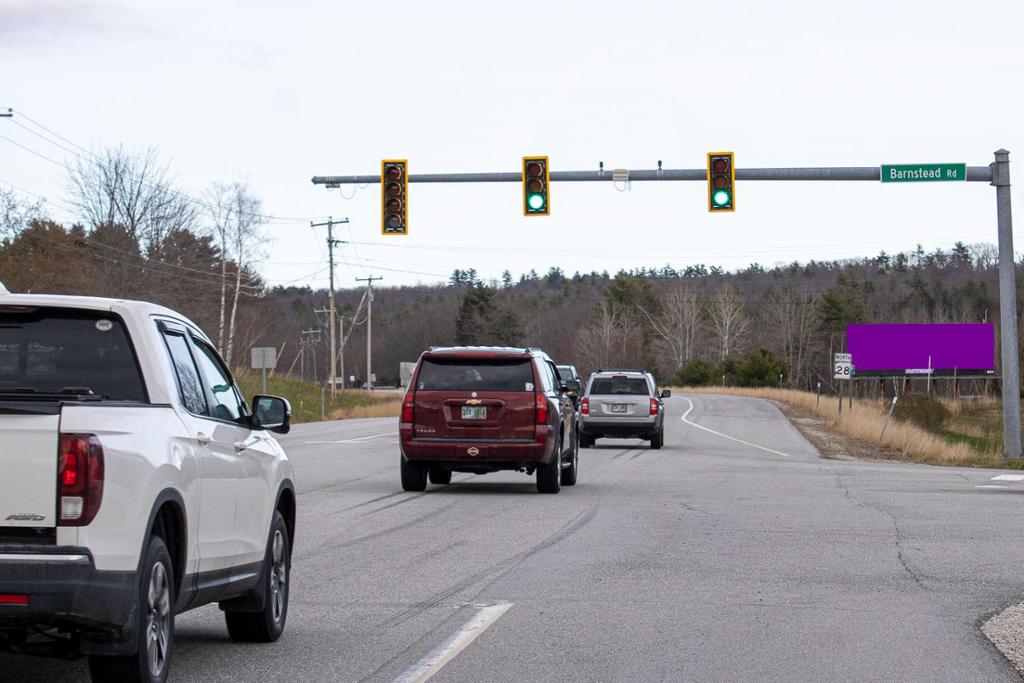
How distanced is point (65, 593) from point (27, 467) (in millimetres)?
527

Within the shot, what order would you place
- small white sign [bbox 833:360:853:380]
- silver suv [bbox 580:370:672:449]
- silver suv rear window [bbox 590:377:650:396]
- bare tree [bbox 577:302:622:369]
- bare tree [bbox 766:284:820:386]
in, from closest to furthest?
1. silver suv [bbox 580:370:672:449]
2. silver suv rear window [bbox 590:377:650:396]
3. small white sign [bbox 833:360:853:380]
4. bare tree [bbox 577:302:622:369]
5. bare tree [bbox 766:284:820:386]

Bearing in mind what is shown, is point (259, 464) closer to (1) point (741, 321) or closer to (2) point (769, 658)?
(2) point (769, 658)

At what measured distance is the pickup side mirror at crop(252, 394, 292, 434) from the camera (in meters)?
8.32

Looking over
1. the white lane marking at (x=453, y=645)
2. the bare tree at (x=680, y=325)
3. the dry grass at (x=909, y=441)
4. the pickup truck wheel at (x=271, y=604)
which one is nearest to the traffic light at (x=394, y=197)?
the dry grass at (x=909, y=441)

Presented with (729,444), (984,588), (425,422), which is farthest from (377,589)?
(729,444)

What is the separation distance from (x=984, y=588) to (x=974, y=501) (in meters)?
8.37

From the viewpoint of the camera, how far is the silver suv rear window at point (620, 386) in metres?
32.8

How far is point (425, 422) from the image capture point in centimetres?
1814

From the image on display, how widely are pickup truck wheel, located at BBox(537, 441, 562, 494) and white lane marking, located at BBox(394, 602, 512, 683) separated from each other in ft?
29.3

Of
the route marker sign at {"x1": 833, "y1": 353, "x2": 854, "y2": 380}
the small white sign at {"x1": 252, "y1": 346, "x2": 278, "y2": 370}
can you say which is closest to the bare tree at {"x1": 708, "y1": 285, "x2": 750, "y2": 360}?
the route marker sign at {"x1": 833, "y1": 353, "x2": 854, "y2": 380}

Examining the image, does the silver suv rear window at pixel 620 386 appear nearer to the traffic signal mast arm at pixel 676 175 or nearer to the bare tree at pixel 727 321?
the traffic signal mast arm at pixel 676 175

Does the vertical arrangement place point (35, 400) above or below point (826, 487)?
above

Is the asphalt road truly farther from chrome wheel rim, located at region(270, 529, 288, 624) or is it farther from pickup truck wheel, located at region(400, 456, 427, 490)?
pickup truck wheel, located at region(400, 456, 427, 490)

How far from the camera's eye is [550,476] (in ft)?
61.3
